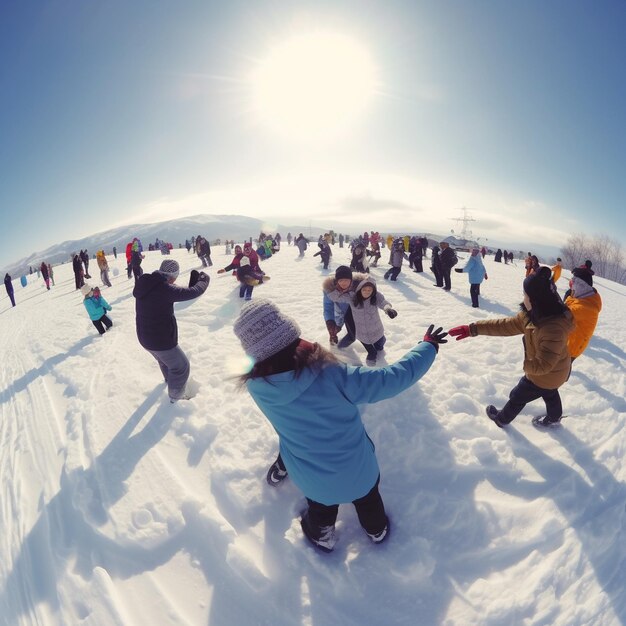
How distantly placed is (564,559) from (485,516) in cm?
52

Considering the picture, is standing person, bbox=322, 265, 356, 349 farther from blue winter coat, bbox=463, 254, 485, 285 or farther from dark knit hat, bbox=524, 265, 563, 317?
blue winter coat, bbox=463, 254, 485, 285

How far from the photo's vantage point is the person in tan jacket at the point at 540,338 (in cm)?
253

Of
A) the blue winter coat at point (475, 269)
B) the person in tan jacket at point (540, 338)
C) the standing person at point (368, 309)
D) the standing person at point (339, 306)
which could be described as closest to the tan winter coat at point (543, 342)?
the person in tan jacket at point (540, 338)

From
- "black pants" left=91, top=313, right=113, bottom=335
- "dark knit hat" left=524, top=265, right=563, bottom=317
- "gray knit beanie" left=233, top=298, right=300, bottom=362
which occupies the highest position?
"gray knit beanie" left=233, top=298, right=300, bottom=362

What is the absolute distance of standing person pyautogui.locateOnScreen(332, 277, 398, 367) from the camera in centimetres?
432

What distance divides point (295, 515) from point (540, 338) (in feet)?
8.89

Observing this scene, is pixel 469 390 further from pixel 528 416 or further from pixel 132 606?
pixel 132 606

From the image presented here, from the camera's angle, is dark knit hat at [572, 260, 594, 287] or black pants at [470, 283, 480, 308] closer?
dark knit hat at [572, 260, 594, 287]

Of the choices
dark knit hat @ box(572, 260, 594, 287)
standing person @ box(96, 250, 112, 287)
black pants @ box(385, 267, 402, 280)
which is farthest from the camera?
standing person @ box(96, 250, 112, 287)

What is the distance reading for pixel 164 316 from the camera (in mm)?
3934

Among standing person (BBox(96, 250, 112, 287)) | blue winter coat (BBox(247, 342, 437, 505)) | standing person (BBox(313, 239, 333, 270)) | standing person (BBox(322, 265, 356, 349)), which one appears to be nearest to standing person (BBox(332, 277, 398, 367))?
standing person (BBox(322, 265, 356, 349))

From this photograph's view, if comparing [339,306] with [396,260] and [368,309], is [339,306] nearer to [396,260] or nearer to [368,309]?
[368,309]

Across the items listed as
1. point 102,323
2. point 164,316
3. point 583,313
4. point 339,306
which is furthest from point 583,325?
point 102,323

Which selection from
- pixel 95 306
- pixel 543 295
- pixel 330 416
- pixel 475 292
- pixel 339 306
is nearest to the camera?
pixel 330 416
